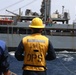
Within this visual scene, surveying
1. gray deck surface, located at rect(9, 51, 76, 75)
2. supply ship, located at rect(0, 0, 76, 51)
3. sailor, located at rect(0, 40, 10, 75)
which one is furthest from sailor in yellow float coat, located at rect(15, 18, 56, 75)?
supply ship, located at rect(0, 0, 76, 51)

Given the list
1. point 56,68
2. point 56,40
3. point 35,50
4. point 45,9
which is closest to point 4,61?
point 35,50

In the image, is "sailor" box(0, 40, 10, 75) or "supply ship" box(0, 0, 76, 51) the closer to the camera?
"sailor" box(0, 40, 10, 75)

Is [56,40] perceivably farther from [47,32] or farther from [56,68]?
[56,68]

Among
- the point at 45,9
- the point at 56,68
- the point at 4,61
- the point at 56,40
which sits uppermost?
the point at 45,9

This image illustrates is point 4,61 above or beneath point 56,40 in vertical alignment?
above

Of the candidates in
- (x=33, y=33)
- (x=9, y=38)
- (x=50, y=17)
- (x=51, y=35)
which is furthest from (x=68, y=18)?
(x=33, y=33)

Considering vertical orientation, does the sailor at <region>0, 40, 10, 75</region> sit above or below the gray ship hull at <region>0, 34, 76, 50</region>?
above

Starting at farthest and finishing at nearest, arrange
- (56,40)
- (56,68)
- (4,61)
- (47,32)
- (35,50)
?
1. (47,32)
2. (56,40)
3. (56,68)
4. (35,50)
5. (4,61)

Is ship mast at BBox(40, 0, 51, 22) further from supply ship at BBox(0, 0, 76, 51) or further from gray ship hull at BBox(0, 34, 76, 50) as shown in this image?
gray ship hull at BBox(0, 34, 76, 50)

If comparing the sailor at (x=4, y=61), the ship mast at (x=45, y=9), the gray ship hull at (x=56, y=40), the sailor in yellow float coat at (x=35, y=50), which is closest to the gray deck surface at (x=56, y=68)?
the sailor in yellow float coat at (x=35, y=50)

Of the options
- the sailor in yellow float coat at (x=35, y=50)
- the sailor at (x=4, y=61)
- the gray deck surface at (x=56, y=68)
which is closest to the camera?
the sailor at (x=4, y=61)

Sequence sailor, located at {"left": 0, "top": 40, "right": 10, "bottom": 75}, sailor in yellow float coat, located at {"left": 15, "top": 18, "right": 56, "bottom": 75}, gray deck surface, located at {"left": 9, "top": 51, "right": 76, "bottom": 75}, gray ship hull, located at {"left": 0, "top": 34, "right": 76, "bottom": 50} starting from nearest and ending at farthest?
sailor, located at {"left": 0, "top": 40, "right": 10, "bottom": 75}
sailor in yellow float coat, located at {"left": 15, "top": 18, "right": 56, "bottom": 75}
gray deck surface, located at {"left": 9, "top": 51, "right": 76, "bottom": 75}
gray ship hull, located at {"left": 0, "top": 34, "right": 76, "bottom": 50}

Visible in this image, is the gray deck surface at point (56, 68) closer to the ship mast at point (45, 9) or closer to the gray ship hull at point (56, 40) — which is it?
the gray ship hull at point (56, 40)

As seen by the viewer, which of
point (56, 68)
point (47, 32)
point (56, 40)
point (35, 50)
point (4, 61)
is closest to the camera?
point (4, 61)
